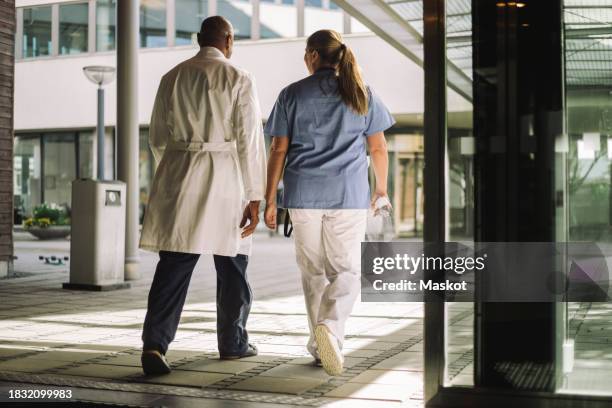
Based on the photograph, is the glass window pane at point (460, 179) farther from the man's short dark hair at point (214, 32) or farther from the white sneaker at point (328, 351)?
the man's short dark hair at point (214, 32)

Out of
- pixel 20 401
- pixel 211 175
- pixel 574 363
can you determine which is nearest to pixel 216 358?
pixel 211 175

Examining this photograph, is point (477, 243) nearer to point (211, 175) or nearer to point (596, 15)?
point (596, 15)

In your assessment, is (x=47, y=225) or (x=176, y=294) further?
(x=47, y=225)

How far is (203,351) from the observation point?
5.16 metres

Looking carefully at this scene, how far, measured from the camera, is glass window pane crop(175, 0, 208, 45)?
81.7 feet

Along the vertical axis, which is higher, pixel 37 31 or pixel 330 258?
pixel 37 31

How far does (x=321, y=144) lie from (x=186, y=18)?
21.4 m

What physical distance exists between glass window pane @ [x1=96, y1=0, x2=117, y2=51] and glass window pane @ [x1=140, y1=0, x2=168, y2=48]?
1361 mm

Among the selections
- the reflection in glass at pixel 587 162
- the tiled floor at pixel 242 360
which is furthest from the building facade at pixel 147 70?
the reflection in glass at pixel 587 162

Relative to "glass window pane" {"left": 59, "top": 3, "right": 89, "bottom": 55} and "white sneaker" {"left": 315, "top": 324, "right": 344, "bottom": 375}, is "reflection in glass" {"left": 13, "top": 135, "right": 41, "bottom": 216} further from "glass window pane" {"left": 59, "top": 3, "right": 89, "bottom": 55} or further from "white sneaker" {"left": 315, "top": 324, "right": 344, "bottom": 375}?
"white sneaker" {"left": 315, "top": 324, "right": 344, "bottom": 375}

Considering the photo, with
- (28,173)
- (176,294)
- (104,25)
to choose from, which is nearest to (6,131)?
(176,294)

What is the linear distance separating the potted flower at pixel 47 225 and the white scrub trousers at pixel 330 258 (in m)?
17.6

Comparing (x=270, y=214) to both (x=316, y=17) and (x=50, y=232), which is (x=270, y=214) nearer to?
(x=50, y=232)

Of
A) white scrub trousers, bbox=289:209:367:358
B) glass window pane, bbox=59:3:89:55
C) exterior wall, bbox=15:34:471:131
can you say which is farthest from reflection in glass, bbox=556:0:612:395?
glass window pane, bbox=59:3:89:55
